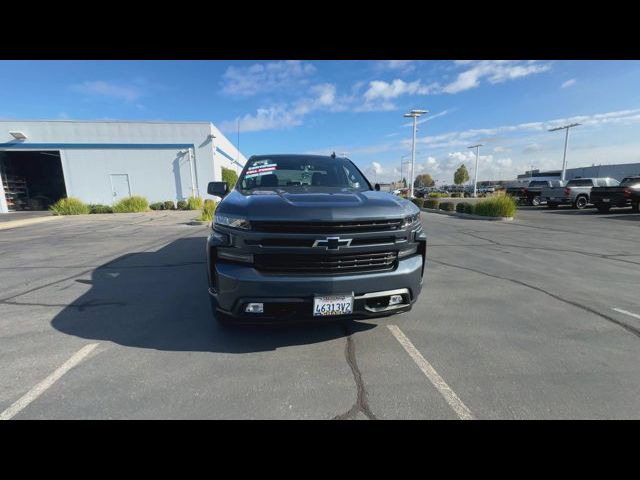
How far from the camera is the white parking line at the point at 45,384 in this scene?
2062mm

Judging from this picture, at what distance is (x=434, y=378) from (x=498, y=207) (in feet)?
48.5

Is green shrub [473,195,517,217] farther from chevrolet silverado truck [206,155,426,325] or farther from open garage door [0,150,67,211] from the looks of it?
open garage door [0,150,67,211]

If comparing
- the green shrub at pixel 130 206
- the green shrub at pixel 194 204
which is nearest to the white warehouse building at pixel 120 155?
the green shrub at pixel 194 204

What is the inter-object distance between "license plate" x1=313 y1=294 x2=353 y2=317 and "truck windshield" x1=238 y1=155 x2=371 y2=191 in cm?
165

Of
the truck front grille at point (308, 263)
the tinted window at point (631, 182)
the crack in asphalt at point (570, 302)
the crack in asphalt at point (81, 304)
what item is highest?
the tinted window at point (631, 182)

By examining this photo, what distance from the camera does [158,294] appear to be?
14.4 feet

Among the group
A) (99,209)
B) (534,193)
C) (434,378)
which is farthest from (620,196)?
(99,209)

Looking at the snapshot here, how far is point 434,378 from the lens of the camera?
7.98 ft

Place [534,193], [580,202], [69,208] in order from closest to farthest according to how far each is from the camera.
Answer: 1. [69,208]
2. [580,202]
3. [534,193]

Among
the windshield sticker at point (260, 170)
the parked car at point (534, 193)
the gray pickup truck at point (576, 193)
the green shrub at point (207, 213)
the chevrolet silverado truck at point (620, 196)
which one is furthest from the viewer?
the parked car at point (534, 193)

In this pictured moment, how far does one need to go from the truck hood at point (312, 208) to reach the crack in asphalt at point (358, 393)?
1.31 meters

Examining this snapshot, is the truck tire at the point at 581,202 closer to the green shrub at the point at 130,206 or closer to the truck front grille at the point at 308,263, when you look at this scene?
the truck front grille at the point at 308,263

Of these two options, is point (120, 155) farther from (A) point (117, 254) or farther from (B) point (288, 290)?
(B) point (288, 290)
